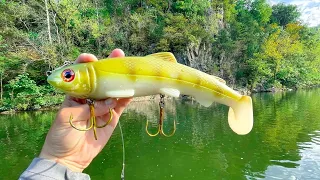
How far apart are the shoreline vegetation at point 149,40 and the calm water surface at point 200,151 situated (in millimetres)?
9982

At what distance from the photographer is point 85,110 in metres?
1.93

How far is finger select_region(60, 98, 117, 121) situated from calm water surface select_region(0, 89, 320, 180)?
8.07 meters

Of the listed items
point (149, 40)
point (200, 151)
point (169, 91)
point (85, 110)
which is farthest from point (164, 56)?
point (149, 40)

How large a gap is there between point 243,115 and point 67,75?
126 cm

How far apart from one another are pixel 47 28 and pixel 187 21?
1671 cm

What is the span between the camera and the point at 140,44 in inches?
1447

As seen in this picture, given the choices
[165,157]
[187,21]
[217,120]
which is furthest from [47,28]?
[165,157]

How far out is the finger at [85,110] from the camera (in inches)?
74.5

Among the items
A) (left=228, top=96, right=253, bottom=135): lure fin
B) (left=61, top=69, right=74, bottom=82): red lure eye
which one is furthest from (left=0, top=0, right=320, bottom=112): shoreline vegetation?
(left=228, top=96, right=253, bottom=135): lure fin

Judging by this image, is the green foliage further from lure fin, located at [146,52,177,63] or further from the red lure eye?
the red lure eye

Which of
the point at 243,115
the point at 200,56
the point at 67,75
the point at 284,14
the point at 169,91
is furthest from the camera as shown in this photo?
the point at 284,14

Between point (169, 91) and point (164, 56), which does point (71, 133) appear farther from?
point (164, 56)

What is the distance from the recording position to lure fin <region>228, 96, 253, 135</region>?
2150 millimetres

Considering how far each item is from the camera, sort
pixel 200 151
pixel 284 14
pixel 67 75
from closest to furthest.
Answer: pixel 67 75, pixel 200 151, pixel 284 14
